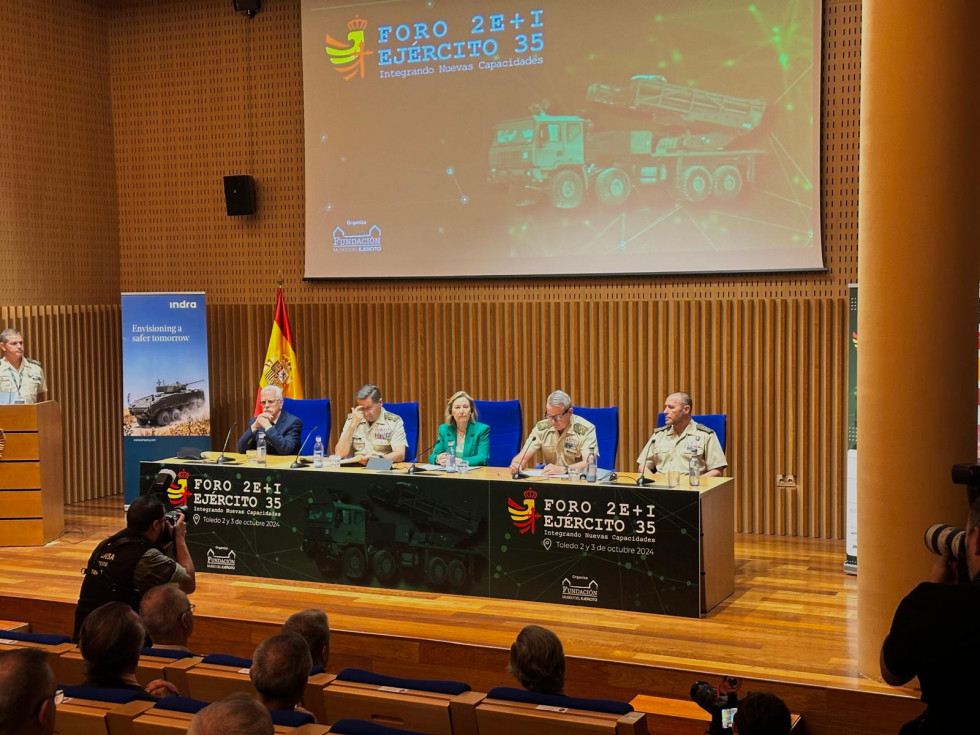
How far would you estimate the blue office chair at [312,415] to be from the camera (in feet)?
25.4

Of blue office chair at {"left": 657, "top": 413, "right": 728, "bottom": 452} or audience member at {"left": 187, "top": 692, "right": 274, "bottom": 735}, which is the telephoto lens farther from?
blue office chair at {"left": 657, "top": 413, "right": 728, "bottom": 452}

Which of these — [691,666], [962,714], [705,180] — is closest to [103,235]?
[705,180]

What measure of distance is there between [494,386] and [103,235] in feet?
12.8

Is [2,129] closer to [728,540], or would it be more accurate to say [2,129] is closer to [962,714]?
[728,540]

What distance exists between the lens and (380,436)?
7082 mm

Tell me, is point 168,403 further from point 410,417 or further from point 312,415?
point 410,417

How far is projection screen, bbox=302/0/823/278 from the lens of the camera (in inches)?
301

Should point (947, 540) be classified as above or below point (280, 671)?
above

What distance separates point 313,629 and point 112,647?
624mm

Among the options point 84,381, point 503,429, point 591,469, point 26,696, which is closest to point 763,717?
point 26,696

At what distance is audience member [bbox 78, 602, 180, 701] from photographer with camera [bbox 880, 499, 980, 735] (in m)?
2.13

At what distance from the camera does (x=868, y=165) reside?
4.47 m

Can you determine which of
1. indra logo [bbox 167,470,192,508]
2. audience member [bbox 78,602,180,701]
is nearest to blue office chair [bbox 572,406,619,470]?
indra logo [bbox 167,470,192,508]

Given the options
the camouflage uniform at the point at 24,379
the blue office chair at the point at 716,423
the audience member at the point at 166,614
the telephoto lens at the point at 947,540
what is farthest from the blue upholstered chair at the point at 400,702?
the camouflage uniform at the point at 24,379
